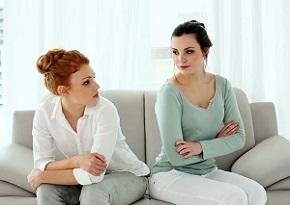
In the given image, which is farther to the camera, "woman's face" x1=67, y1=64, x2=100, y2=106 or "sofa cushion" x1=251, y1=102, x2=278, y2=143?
"sofa cushion" x1=251, y1=102, x2=278, y2=143

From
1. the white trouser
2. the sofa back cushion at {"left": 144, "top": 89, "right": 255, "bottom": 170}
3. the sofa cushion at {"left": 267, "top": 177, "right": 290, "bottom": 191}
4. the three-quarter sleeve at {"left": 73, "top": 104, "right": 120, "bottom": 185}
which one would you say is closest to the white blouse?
the three-quarter sleeve at {"left": 73, "top": 104, "right": 120, "bottom": 185}

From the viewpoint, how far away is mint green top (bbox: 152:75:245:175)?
213cm

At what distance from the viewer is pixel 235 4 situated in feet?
9.75

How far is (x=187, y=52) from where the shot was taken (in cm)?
221

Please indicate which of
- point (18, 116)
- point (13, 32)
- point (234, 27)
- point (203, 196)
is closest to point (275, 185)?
point (203, 196)

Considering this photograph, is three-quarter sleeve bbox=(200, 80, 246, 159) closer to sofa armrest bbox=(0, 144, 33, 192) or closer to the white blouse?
the white blouse

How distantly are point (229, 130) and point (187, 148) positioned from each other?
0.87ft

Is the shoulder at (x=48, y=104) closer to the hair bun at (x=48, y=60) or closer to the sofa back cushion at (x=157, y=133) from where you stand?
the hair bun at (x=48, y=60)

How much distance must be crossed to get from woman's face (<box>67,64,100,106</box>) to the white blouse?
6 cm

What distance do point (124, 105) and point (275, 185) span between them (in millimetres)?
924

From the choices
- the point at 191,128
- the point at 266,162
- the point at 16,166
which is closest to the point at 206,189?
the point at 191,128

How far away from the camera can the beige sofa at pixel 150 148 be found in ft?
7.38

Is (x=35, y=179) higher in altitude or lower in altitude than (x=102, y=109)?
lower

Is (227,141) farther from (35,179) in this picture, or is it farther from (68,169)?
(35,179)
